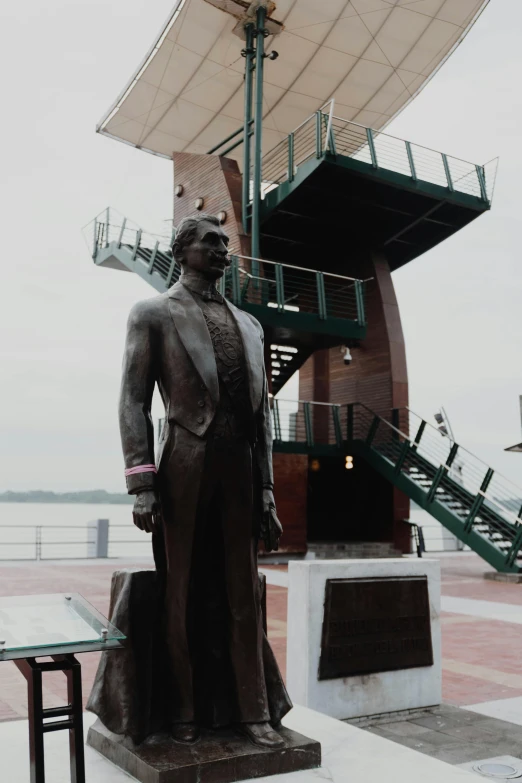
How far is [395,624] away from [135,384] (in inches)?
123

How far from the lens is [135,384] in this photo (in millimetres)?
4055

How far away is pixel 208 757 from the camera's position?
11.9ft

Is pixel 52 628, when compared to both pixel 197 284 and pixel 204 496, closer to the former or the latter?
pixel 204 496

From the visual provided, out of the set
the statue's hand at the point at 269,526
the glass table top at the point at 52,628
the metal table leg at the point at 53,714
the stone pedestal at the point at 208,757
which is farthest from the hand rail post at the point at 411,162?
the metal table leg at the point at 53,714

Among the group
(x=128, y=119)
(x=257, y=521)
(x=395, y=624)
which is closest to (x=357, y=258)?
(x=128, y=119)

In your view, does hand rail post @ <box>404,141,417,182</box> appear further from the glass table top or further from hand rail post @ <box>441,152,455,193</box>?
the glass table top

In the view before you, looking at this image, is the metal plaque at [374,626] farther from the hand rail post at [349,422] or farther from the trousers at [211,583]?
the hand rail post at [349,422]

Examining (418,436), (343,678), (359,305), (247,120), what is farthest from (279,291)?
(343,678)

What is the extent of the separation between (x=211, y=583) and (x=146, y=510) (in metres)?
0.61

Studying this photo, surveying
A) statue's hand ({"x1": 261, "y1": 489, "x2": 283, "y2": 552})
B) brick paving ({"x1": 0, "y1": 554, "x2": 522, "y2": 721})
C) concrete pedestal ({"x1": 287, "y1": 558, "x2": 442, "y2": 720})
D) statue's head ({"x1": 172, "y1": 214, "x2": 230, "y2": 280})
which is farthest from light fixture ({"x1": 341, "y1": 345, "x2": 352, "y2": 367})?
statue's hand ({"x1": 261, "y1": 489, "x2": 283, "y2": 552})

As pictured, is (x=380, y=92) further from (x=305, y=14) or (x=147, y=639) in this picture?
(x=147, y=639)

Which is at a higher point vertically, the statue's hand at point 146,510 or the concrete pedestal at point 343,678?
the statue's hand at point 146,510

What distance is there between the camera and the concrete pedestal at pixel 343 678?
18.4 ft

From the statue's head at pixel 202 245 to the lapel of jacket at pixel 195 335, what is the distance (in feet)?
0.55
